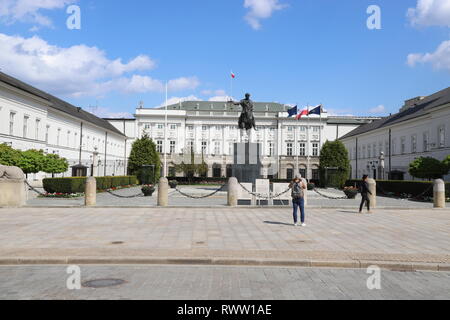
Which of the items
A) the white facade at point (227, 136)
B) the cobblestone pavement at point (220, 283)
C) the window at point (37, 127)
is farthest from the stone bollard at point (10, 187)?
the white facade at point (227, 136)

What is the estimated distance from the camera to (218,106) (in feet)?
308

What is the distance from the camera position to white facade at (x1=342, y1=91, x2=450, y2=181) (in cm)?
4500

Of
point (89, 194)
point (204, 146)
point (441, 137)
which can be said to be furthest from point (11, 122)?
→ point (204, 146)

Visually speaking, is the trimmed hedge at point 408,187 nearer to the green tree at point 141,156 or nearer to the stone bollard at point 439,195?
the stone bollard at point 439,195

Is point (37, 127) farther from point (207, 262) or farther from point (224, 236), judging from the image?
point (207, 262)

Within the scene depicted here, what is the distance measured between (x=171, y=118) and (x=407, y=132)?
161 ft

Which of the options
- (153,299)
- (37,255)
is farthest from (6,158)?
(153,299)

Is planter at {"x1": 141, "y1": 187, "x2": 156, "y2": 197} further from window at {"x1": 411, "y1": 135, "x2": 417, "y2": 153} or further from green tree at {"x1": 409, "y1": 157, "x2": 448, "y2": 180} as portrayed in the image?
window at {"x1": 411, "y1": 135, "x2": 417, "y2": 153}

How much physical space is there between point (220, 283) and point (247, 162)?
2319 centimetres

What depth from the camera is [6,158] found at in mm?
31141

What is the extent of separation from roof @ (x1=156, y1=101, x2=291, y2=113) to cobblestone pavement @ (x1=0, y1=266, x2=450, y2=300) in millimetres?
83137

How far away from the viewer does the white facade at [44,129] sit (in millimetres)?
40656

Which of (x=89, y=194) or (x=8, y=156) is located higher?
(x=8, y=156)
